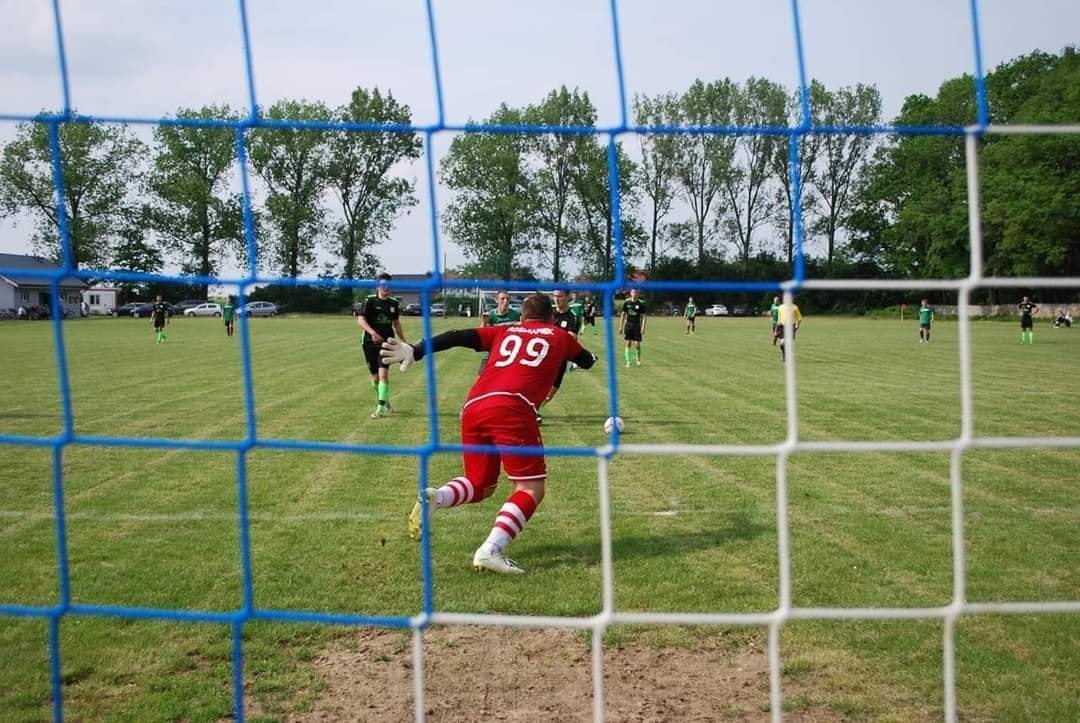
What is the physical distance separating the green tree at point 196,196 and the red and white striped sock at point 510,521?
210 centimetres

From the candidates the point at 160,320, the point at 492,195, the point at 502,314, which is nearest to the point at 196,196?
the point at 492,195

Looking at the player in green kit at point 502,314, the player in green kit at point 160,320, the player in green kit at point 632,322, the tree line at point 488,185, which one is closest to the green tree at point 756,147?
the tree line at point 488,185

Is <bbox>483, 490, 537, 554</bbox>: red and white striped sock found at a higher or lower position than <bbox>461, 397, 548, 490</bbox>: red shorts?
lower

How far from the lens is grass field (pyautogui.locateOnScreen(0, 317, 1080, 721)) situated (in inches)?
155

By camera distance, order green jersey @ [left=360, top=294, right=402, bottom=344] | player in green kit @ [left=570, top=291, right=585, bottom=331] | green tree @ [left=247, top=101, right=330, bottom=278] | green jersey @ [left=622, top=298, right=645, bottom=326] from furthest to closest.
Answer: green jersey @ [left=622, top=298, right=645, bottom=326] → green jersey @ [left=360, top=294, right=402, bottom=344] → player in green kit @ [left=570, top=291, right=585, bottom=331] → green tree @ [left=247, top=101, right=330, bottom=278]

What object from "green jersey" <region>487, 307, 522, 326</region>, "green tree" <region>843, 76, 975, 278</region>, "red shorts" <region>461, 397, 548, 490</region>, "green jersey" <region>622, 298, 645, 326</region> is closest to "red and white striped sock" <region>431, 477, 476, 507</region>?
"red shorts" <region>461, 397, 548, 490</region>

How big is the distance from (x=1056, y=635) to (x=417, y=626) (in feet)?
10.8

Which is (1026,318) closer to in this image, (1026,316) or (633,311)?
(1026,316)

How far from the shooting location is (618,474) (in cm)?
834

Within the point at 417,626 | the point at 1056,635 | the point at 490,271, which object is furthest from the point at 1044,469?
the point at 417,626

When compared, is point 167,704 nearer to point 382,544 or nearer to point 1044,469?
point 382,544

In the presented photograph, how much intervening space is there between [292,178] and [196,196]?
0.83m

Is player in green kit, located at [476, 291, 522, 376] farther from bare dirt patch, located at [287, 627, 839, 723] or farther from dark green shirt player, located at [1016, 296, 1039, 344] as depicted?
dark green shirt player, located at [1016, 296, 1039, 344]

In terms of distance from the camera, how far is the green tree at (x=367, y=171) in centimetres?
349
